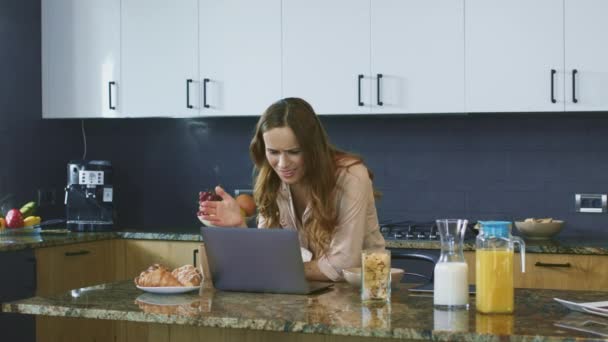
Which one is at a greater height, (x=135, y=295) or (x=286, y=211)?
(x=286, y=211)

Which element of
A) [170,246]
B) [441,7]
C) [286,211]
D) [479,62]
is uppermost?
[441,7]

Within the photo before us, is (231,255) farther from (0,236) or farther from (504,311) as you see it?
(0,236)

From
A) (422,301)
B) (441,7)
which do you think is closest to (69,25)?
(441,7)

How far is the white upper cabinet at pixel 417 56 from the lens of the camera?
4109 millimetres

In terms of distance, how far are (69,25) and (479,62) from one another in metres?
2.24

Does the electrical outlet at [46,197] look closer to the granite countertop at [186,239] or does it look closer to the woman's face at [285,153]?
the granite countertop at [186,239]

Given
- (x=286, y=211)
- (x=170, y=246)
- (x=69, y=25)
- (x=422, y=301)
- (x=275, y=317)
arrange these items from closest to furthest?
1. (x=275, y=317)
2. (x=422, y=301)
3. (x=286, y=211)
4. (x=170, y=246)
5. (x=69, y=25)

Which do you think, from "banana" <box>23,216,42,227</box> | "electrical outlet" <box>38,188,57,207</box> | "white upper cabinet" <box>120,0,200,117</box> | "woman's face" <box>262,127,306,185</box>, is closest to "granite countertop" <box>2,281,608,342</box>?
"woman's face" <box>262,127,306,185</box>

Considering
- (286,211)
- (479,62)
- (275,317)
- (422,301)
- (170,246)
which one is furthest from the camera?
(170,246)

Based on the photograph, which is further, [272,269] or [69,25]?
[69,25]

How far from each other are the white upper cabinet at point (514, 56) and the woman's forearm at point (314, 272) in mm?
1702

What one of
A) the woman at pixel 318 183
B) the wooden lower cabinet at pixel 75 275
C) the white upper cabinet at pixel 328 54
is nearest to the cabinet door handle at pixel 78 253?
the wooden lower cabinet at pixel 75 275

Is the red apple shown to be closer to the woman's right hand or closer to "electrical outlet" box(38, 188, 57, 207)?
"electrical outlet" box(38, 188, 57, 207)

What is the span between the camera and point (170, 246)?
14.4 feet
